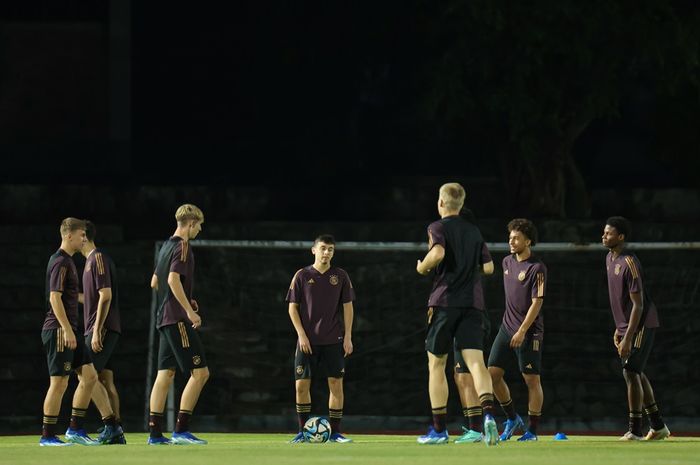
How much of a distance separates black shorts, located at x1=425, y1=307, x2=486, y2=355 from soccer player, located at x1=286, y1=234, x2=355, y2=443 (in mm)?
1451


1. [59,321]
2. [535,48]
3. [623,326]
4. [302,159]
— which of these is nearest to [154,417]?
[59,321]

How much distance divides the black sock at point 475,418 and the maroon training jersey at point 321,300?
161cm

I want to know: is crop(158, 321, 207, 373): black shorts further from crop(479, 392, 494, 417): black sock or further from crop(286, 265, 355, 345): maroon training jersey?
crop(479, 392, 494, 417): black sock

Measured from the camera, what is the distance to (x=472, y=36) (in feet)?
68.3

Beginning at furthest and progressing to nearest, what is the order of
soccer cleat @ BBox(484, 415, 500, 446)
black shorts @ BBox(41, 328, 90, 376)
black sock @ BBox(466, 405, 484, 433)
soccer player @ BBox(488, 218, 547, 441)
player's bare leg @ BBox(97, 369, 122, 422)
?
1. player's bare leg @ BBox(97, 369, 122, 422)
2. soccer player @ BBox(488, 218, 547, 441)
3. black shorts @ BBox(41, 328, 90, 376)
4. black sock @ BBox(466, 405, 484, 433)
5. soccer cleat @ BBox(484, 415, 500, 446)

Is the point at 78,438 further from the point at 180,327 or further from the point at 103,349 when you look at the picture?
the point at 180,327

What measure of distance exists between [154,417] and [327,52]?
11399mm

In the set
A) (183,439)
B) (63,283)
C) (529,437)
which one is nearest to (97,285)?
(63,283)

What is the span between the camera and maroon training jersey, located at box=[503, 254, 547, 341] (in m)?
13.8

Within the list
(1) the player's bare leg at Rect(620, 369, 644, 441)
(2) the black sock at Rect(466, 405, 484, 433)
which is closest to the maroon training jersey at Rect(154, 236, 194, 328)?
(2) the black sock at Rect(466, 405, 484, 433)

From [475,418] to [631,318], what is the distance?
5.38ft

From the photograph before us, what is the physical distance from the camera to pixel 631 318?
13477mm

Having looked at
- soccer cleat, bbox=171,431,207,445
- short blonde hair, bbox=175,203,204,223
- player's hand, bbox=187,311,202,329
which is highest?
short blonde hair, bbox=175,203,204,223

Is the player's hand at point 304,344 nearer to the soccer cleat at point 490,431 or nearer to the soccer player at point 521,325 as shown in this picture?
the soccer player at point 521,325
